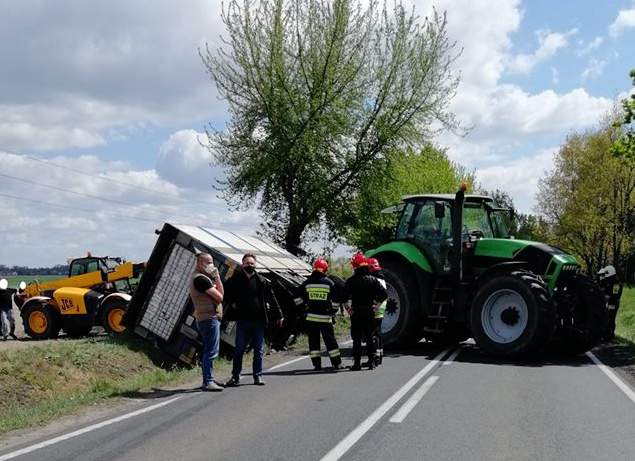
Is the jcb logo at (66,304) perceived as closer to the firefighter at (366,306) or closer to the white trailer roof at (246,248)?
the white trailer roof at (246,248)

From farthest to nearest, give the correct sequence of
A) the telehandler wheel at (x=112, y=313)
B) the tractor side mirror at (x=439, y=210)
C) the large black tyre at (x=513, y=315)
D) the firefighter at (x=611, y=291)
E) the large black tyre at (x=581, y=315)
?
the telehandler wheel at (x=112, y=313)
the firefighter at (x=611, y=291)
the tractor side mirror at (x=439, y=210)
the large black tyre at (x=581, y=315)
the large black tyre at (x=513, y=315)

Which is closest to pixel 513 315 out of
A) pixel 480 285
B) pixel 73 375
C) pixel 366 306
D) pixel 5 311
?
pixel 480 285

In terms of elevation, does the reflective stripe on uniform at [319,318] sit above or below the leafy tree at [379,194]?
below

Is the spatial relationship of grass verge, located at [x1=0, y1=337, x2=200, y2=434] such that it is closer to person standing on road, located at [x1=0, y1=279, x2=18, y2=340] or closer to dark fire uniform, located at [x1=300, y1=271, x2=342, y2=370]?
dark fire uniform, located at [x1=300, y1=271, x2=342, y2=370]

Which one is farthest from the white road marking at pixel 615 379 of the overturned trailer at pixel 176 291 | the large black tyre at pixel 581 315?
the overturned trailer at pixel 176 291

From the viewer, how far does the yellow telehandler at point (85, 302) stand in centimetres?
1869

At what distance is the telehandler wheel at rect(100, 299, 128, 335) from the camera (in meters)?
18.6

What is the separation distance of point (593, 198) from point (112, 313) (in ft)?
110

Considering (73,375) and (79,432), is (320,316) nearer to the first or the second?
(73,375)

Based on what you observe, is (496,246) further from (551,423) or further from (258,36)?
(258,36)

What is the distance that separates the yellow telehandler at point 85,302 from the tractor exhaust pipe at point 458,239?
29.2ft

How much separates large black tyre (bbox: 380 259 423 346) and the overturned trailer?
6.39ft

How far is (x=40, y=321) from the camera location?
20.1 meters

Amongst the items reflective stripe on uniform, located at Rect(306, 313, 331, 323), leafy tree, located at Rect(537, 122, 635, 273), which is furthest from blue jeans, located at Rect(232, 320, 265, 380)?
leafy tree, located at Rect(537, 122, 635, 273)
